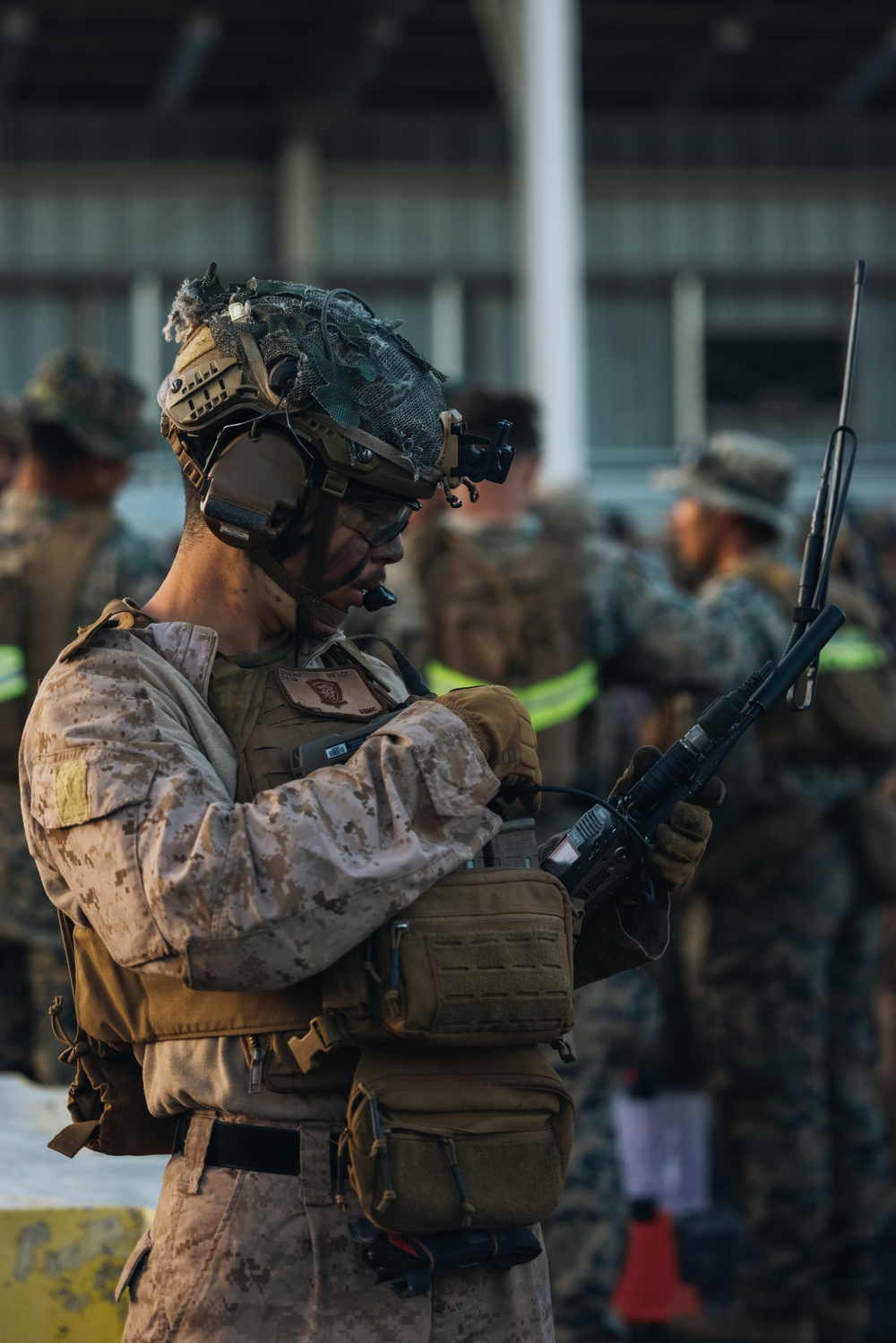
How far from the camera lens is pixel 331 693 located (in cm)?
237

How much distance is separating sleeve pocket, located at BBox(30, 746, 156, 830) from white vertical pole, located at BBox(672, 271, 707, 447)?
19.4 m

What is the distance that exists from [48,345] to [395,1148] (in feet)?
62.3

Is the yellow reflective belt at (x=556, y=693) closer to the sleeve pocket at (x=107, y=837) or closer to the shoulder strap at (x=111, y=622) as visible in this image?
the shoulder strap at (x=111, y=622)

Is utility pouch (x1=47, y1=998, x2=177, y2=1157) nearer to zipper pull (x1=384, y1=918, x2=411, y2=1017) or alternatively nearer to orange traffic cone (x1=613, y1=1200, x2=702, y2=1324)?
zipper pull (x1=384, y1=918, x2=411, y2=1017)

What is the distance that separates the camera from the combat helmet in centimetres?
226

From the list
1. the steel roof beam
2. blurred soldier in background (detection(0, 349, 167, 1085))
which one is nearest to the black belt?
blurred soldier in background (detection(0, 349, 167, 1085))

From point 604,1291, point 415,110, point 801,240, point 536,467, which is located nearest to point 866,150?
point 801,240

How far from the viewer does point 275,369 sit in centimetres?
225

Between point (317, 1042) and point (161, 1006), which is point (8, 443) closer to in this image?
point (161, 1006)

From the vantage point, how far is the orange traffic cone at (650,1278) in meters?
5.56

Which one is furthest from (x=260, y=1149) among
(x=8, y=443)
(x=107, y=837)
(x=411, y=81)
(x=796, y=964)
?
(x=411, y=81)

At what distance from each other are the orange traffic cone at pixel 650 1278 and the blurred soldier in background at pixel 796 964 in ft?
0.47

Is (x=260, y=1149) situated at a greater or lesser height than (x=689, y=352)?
lesser

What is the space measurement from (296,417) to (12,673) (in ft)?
8.93
